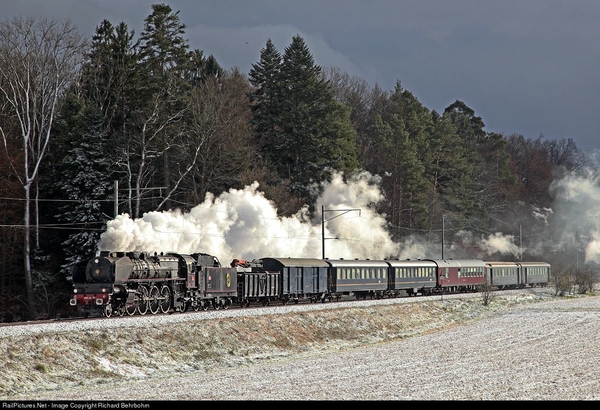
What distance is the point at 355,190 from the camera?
7544 centimetres

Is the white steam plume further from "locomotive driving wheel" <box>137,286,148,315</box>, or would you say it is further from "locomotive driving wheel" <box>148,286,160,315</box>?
"locomotive driving wheel" <box>137,286,148,315</box>

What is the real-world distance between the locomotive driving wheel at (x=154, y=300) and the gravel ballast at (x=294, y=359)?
5.87 ft

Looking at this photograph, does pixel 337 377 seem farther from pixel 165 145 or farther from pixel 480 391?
pixel 165 145

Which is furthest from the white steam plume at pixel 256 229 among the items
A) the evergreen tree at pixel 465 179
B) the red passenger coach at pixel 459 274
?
the evergreen tree at pixel 465 179

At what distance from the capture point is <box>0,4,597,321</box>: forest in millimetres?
52719

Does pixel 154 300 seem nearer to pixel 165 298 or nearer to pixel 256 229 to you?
pixel 165 298

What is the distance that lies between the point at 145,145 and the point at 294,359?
32.0 m

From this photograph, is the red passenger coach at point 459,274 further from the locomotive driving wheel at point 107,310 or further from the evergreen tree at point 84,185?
the locomotive driving wheel at point 107,310

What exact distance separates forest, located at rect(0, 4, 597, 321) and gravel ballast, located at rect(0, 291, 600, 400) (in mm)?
10791

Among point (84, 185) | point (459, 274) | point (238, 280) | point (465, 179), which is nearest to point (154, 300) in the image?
point (238, 280)

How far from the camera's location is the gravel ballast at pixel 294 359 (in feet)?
65.4

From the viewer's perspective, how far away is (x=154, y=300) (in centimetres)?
3384

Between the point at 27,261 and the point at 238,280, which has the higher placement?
the point at 27,261

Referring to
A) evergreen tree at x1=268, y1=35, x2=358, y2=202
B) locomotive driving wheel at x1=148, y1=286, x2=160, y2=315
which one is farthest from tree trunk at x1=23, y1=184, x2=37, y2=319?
evergreen tree at x1=268, y1=35, x2=358, y2=202
